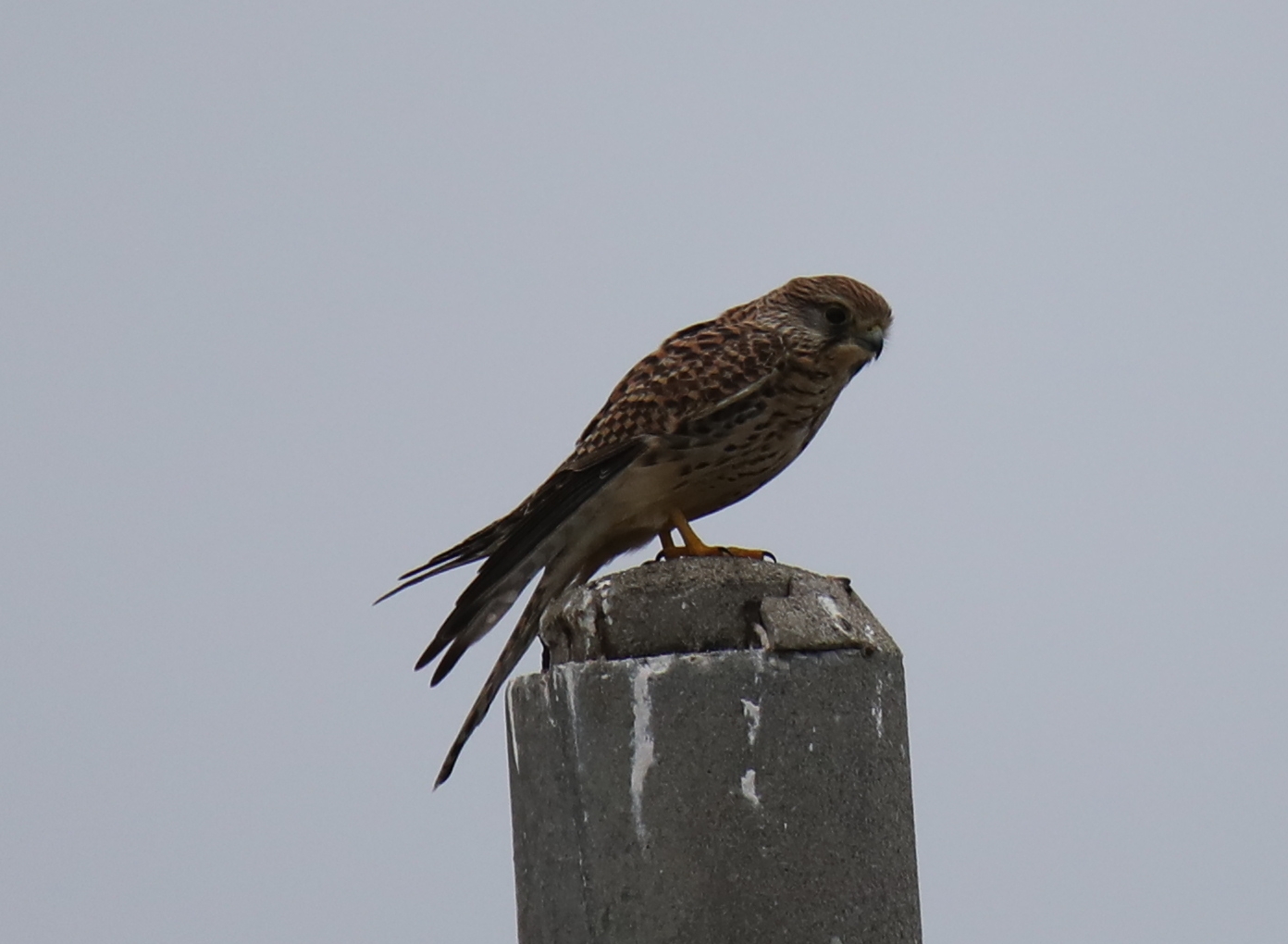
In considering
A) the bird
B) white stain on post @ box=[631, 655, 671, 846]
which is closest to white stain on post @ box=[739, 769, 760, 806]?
white stain on post @ box=[631, 655, 671, 846]

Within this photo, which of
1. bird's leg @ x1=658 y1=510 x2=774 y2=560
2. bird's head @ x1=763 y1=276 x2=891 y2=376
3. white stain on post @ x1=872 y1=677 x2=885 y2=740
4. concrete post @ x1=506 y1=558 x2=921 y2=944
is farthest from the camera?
bird's head @ x1=763 y1=276 x2=891 y2=376

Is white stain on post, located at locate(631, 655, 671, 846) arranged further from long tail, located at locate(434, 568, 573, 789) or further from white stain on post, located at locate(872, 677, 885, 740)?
long tail, located at locate(434, 568, 573, 789)

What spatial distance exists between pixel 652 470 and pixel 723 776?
3.62 ft

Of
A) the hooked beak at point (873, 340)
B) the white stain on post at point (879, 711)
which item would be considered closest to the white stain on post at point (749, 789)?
the white stain on post at point (879, 711)

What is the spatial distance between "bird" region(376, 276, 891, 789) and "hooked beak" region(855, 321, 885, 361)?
0.20 feet

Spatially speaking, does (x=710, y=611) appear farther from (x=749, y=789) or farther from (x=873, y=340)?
(x=873, y=340)

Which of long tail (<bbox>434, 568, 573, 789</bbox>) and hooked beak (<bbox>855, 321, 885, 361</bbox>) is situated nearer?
long tail (<bbox>434, 568, 573, 789</bbox>)

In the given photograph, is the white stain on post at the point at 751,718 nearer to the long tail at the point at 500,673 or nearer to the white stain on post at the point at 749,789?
the white stain on post at the point at 749,789

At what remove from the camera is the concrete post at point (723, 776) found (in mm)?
2959

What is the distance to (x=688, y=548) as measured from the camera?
12.5 feet

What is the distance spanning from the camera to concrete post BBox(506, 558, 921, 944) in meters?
2.96

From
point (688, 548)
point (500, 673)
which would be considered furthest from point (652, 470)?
point (500, 673)

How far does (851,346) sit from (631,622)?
4.00ft

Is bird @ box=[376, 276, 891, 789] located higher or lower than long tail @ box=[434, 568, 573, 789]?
higher
